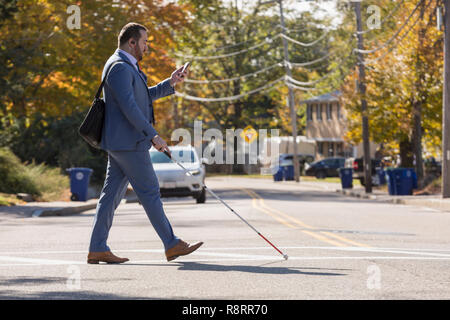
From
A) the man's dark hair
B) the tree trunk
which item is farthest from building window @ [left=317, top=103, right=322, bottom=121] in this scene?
the man's dark hair

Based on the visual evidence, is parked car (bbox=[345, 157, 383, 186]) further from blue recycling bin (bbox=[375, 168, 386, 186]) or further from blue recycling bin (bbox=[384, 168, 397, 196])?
blue recycling bin (bbox=[384, 168, 397, 196])

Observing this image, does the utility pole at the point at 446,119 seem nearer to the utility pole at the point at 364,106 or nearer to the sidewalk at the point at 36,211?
the utility pole at the point at 364,106

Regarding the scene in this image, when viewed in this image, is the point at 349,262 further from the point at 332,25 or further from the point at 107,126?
the point at 332,25

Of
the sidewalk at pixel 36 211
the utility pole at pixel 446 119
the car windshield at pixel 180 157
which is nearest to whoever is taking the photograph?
the sidewalk at pixel 36 211

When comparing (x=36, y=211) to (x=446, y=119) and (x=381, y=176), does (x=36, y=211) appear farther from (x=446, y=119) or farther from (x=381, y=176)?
(x=381, y=176)

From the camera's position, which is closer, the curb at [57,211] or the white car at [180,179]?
the curb at [57,211]

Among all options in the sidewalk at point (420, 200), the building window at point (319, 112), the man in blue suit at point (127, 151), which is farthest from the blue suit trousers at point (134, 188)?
the building window at point (319, 112)

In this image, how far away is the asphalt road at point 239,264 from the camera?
7.11m

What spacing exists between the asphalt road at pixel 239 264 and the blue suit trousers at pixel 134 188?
314 millimetres

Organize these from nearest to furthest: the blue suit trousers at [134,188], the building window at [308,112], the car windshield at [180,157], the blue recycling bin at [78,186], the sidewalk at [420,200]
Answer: the blue suit trousers at [134,188] → the sidewalk at [420,200] → the car windshield at [180,157] → the blue recycling bin at [78,186] → the building window at [308,112]

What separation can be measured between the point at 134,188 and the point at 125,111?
0.77 m

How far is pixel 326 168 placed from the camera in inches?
2525

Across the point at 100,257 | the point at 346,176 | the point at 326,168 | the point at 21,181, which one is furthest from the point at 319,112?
the point at 100,257

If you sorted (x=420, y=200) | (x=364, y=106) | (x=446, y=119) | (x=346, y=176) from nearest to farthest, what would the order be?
1. (x=446, y=119)
2. (x=420, y=200)
3. (x=364, y=106)
4. (x=346, y=176)
